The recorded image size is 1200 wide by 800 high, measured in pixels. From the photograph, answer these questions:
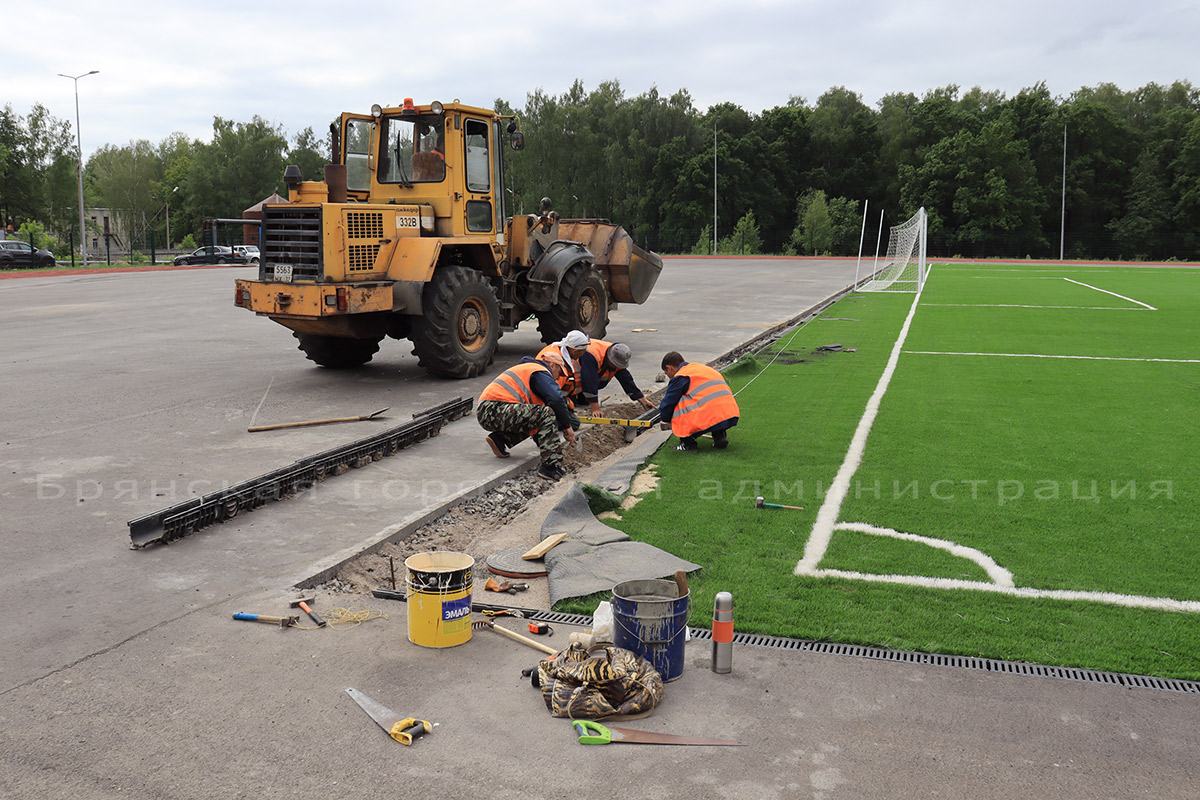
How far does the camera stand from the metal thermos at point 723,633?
15.4 ft

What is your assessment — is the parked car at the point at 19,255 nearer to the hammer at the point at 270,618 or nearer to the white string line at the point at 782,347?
the white string line at the point at 782,347

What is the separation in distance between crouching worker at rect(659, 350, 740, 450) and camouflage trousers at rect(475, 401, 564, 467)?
1213 millimetres

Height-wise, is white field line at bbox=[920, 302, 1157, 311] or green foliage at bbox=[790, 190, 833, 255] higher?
green foliage at bbox=[790, 190, 833, 255]

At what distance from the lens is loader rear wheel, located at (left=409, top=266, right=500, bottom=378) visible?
12.6 metres

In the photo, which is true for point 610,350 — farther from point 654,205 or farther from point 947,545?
point 654,205

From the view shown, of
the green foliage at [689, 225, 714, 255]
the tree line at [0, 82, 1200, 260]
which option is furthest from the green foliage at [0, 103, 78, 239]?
the green foliage at [689, 225, 714, 255]

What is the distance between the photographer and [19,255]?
44438 millimetres

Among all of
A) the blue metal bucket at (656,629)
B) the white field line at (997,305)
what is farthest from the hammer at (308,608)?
the white field line at (997,305)

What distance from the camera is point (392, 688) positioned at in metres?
4.63

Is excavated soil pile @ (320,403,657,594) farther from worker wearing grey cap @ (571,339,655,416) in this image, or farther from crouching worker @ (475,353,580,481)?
worker wearing grey cap @ (571,339,655,416)

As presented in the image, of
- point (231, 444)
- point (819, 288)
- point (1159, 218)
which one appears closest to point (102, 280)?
point (819, 288)

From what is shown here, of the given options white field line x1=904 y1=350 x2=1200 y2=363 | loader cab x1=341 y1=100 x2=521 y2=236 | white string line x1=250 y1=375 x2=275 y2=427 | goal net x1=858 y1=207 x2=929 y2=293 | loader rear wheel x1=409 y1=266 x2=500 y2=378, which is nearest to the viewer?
white string line x1=250 y1=375 x2=275 y2=427

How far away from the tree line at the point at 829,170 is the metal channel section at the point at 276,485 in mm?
61699

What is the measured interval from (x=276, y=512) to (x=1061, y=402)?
9.45 meters
